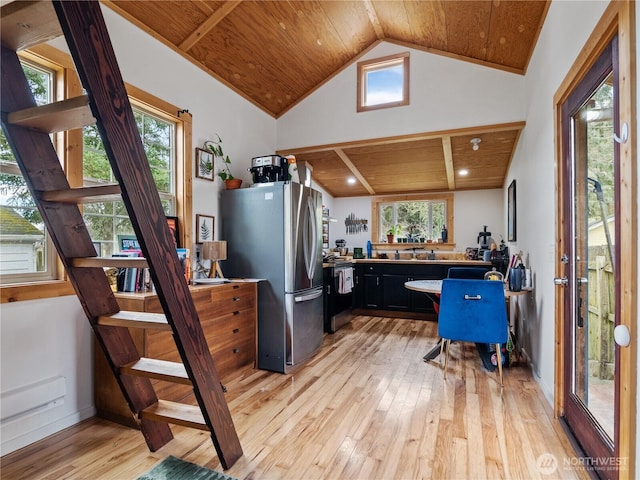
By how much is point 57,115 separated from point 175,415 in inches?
56.0

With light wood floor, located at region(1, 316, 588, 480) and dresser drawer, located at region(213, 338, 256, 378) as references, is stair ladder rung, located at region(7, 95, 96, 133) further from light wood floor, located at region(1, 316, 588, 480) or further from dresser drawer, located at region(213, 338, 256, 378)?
dresser drawer, located at region(213, 338, 256, 378)

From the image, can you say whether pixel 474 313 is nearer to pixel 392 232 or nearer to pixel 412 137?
pixel 412 137

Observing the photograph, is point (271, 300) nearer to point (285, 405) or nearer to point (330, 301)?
point (285, 405)

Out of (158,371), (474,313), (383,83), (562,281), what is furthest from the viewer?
(383,83)

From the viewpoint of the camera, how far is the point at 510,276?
300cm

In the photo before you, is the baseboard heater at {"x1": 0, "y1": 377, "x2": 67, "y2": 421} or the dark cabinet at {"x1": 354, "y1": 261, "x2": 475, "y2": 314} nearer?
the baseboard heater at {"x1": 0, "y1": 377, "x2": 67, "y2": 421}

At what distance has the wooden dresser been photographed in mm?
2129

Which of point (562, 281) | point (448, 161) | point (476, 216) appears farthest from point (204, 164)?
point (476, 216)

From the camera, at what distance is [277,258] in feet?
10.1

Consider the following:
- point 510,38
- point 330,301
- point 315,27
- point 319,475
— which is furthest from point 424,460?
point 315,27

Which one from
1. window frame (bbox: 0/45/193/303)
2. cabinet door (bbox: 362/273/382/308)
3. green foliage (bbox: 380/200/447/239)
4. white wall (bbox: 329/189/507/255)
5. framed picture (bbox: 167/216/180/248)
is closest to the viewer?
window frame (bbox: 0/45/193/303)

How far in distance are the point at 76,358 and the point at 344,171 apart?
396 centimetres

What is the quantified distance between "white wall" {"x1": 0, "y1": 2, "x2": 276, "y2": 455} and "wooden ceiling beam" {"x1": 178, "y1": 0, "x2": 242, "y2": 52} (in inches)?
5.5

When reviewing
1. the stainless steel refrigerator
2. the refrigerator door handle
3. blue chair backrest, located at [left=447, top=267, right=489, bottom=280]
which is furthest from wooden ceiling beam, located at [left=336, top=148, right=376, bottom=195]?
blue chair backrest, located at [left=447, top=267, right=489, bottom=280]
